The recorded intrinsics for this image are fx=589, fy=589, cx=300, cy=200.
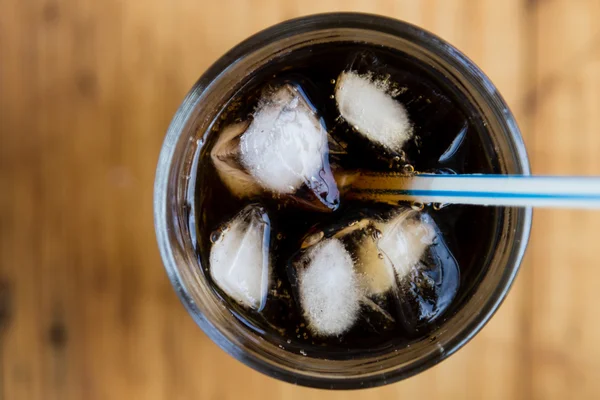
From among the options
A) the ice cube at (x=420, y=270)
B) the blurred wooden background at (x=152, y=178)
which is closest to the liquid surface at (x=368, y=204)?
the ice cube at (x=420, y=270)

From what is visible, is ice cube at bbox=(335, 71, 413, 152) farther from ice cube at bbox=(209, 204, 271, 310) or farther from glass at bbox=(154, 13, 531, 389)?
ice cube at bbox=(209, 204, 271, 310)

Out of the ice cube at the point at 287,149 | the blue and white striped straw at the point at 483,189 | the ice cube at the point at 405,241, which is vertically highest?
the ice cube at the point at 287,149

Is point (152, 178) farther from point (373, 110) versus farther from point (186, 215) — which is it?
point (373, 110)

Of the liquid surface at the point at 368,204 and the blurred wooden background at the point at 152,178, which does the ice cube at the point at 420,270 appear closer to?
the liquid surface at the point at 368,204

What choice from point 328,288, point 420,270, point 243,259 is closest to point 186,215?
point 243,259

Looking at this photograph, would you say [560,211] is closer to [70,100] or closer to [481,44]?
[481,44]

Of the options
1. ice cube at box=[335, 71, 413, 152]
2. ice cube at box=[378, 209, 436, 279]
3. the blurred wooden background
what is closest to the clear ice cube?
ice cube at box=[378, 209, 436, 279]
